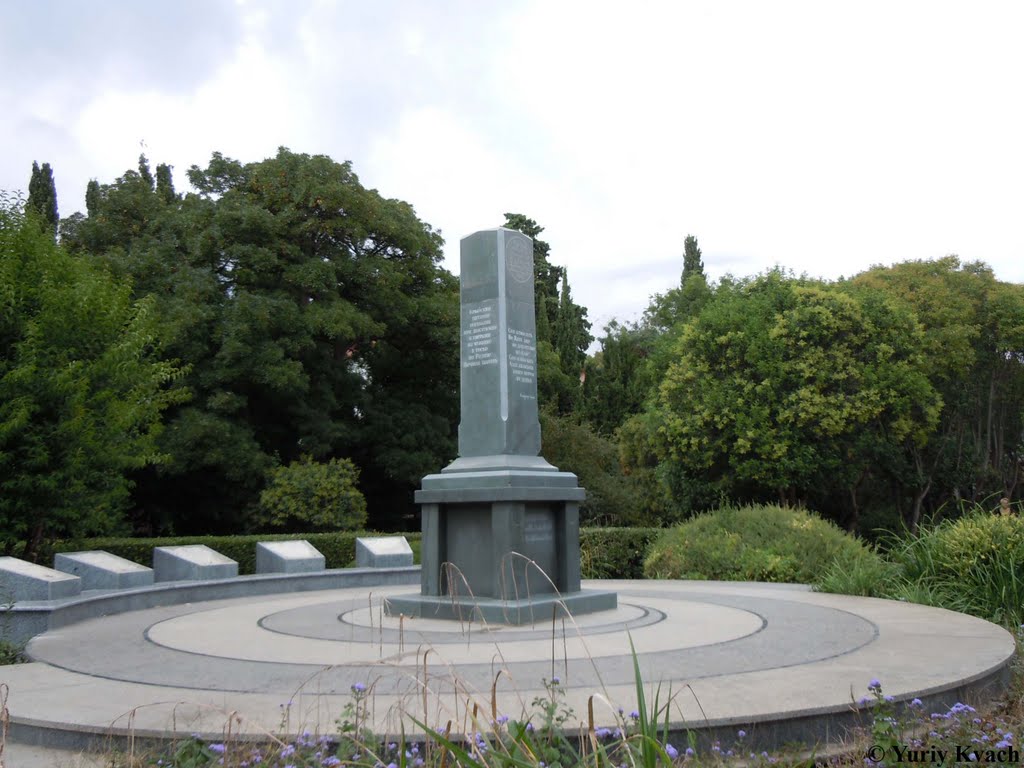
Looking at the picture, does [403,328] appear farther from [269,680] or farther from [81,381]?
[269,680]

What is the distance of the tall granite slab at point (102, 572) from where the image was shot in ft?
35.6

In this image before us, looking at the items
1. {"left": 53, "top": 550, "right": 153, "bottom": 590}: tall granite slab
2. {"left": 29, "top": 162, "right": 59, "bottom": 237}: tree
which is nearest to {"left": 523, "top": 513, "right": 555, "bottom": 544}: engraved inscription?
{"left": 53, "top": 550, "right": 153, "bottom": 590}: tall granite slab

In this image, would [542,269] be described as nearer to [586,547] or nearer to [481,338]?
[586,547]

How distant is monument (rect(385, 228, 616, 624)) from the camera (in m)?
8.63

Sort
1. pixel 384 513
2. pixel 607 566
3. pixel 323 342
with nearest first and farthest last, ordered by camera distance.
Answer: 1. pixel 607 566
2. pixel 323 342
3. pixel 384 513

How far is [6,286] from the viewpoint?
1226 cm

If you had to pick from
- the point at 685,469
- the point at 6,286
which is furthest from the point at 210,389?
the point at 685,469

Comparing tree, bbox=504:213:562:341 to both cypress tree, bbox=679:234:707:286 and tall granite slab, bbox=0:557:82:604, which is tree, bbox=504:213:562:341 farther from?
tall granite slab, bbox=0:557:82:604

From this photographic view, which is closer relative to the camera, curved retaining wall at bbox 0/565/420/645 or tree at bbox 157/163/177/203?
curved retaining wall at bbox 0/565/420/645

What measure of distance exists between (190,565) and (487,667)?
313 inches

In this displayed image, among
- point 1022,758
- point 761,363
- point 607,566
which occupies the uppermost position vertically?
point 761,363

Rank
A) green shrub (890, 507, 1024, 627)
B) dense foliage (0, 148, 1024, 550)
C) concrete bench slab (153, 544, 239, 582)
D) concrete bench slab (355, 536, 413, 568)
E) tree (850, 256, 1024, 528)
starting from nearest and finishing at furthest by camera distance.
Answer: green shrub (890, 507, 1024, 627)
concrete bench slab (153, 544, 239, 582)
concrete bench slab (355, 536, 413, 568)
dense foliage (0, 148, 1024, 550)
tree (850, 256, 1024, 528)

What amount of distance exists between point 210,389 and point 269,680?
19.4m

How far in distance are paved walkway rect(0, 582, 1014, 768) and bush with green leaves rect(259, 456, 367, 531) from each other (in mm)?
13032
